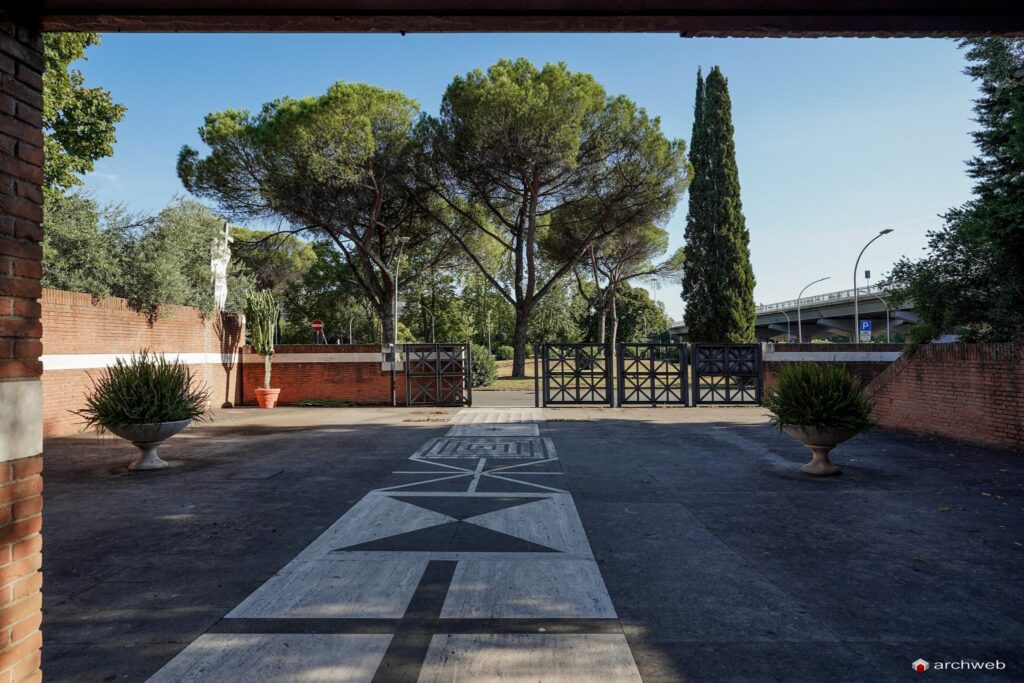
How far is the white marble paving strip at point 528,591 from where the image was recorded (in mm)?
3656

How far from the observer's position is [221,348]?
1894 cm

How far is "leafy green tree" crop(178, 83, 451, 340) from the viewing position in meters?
21.3

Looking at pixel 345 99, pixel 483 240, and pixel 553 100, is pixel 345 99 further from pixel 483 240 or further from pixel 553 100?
pixel 483 240

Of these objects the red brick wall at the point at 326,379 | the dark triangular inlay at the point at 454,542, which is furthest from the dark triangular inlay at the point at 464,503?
the red brick wall at the point at 326,379

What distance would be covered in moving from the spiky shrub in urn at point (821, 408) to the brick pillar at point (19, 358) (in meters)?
7.91

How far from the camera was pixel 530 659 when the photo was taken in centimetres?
307

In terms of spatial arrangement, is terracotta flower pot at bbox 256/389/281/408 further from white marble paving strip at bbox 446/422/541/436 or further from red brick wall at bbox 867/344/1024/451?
red brick wall at bbox 867/344/1024/451

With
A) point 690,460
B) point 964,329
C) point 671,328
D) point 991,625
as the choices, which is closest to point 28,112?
point 991,625

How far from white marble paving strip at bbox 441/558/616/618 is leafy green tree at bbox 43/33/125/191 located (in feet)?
51.8

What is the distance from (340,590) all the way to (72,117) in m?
17.2

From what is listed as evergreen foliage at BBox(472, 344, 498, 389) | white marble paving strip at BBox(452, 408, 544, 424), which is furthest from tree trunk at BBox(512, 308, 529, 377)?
white marble paving strip at BBox(452, 408, 544, 424)

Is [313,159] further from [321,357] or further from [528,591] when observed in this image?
[528,591]

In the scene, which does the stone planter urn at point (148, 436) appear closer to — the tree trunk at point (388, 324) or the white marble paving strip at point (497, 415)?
the white marble paving strip at point (497, 415)

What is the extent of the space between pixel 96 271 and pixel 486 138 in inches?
585
